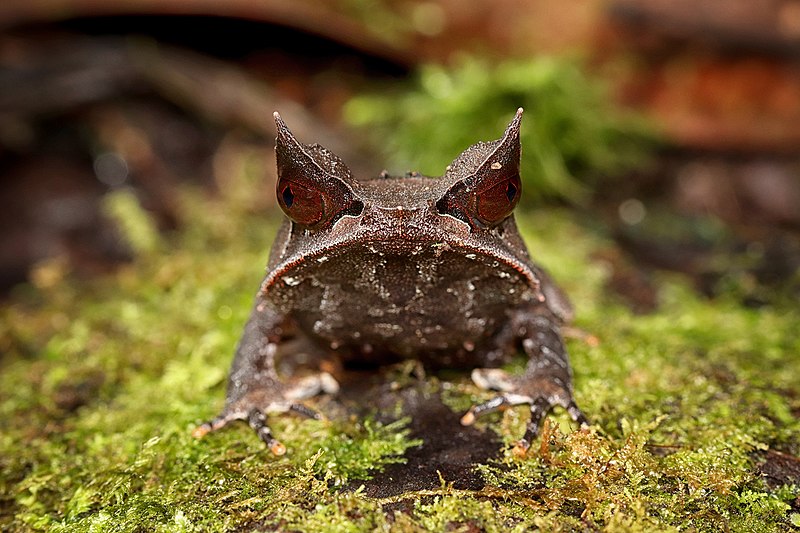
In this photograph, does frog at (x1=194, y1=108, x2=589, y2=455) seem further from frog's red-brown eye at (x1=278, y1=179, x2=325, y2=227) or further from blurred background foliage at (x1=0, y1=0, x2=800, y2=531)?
blurred background foliage at (x1=0, y1=0, x2=800, y2=531)

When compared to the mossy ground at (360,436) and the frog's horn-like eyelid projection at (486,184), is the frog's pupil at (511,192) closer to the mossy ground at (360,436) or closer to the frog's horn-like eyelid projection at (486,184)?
the frog's horn-like eyelid projection at (486,184)

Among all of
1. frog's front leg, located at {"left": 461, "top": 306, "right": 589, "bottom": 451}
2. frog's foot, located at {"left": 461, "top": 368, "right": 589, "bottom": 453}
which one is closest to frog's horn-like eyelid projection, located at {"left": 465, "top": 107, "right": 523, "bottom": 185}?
frog's front leg, located at {"left": 461, "top": 306, "right": 589, "bottom": 451}

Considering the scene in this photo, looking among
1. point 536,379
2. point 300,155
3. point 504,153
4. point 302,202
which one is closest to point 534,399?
point 536,379

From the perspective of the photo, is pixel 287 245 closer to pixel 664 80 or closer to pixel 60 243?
pixel 60 243

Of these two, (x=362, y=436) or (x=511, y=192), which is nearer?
(x=511, y=192)

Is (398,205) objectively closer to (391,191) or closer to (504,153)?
(391,191)

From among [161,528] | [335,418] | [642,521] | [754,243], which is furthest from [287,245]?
[754,243]
